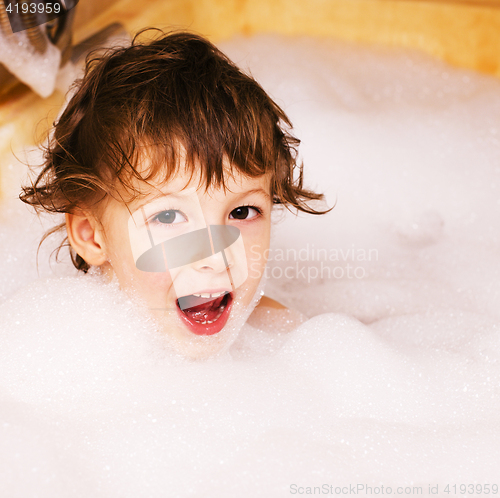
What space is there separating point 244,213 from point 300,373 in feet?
0.83

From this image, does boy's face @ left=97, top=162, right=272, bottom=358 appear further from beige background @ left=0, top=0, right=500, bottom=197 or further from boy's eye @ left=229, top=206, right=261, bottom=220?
beige background @ left=0, top=0, right=500, bottom=197

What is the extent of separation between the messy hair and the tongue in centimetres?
19

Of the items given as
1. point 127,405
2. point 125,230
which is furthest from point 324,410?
point 125,230

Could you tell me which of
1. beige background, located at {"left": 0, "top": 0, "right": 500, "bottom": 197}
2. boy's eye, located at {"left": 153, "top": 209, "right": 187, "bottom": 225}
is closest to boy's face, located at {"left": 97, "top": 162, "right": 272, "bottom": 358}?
boy's eye, located at {"left": 153, "top": 209, "right": 187, "bottom": 225}

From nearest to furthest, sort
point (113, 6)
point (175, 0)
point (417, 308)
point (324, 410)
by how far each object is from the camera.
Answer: point (324, 410) → point (417, 308) → point (113, 6) → point (175, 0)

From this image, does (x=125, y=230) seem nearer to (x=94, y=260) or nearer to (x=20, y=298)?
(x=94, y=260)

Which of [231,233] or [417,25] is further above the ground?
[231,233]

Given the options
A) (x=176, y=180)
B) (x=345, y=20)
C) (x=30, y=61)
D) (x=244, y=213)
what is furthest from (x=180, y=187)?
(x=345, y=20)

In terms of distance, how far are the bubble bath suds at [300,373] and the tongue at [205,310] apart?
0.07 m

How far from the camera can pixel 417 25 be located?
63.9 inches

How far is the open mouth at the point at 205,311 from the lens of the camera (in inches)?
33.6

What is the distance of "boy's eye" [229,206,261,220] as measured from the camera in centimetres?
87

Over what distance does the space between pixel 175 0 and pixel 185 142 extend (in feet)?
2.91

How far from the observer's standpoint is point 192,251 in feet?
2.68
